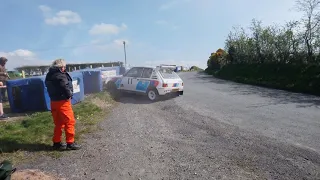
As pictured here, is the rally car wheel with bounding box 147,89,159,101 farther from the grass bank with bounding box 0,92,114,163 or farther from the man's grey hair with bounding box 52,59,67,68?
the man's grey hair with bounding box 52,59,67,68

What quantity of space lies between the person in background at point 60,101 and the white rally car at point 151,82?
6.38 metres

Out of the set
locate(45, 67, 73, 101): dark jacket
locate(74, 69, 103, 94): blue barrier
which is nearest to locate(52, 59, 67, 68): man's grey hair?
locate(45, 67, 73, 101): dark jacket

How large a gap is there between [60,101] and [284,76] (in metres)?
17.5

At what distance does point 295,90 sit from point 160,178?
1405cm

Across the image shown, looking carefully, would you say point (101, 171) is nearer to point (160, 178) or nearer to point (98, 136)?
point (160, 178)

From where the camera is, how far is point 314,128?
7.16 metres

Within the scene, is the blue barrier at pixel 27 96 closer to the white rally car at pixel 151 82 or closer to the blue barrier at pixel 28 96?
the blue barrier at pixel 28 96

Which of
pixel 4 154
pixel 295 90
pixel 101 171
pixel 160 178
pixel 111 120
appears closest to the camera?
pixel 160 178

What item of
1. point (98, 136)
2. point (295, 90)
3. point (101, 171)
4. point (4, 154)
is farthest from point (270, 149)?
point (295, 90)

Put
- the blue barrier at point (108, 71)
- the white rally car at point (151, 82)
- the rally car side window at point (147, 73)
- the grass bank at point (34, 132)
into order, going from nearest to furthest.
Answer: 1. the grass bank at point (34, 132)
2. the white rally car at point (151, 82)
3. the rally car side window at point (147, 73)
4. the blue barrier at point (108, 71)

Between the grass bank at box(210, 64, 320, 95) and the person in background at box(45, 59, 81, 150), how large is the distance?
1349 cm

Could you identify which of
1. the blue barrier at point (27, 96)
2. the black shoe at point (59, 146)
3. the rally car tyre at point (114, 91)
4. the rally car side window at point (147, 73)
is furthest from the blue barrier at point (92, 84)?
the black shoe at point (59, 146)

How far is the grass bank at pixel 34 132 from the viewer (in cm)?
551

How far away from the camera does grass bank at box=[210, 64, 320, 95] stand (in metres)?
15.6
